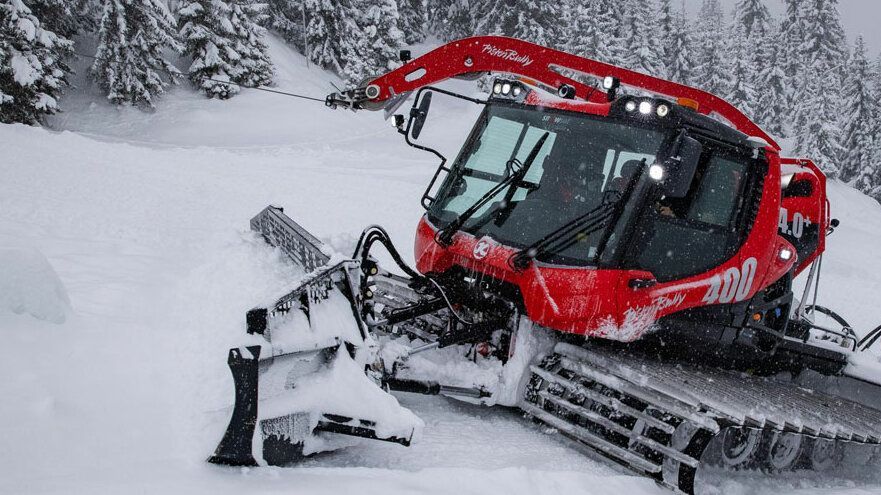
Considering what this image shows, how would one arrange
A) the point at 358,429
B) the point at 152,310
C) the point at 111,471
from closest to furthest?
1. the point at 111,471
2. the point at 358,429
3. the point at 152,310

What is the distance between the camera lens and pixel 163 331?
481cm

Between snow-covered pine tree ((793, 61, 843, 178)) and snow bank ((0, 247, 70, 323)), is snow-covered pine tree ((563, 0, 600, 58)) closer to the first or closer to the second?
snow-covered pine tree ((793, 61, 843, 178))

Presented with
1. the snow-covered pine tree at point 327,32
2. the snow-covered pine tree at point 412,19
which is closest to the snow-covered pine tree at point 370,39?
the snow-covered pine tree at point 327,32

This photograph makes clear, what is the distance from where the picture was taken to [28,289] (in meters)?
4.31

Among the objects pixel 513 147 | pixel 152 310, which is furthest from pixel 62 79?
pixel 513 147

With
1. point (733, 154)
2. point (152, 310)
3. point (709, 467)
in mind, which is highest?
point (733, 154)

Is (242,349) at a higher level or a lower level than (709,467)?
higher

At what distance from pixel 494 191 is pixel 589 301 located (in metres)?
1.11

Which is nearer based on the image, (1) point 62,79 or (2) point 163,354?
(2) point 163,354

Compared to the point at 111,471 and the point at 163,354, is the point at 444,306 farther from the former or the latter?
the point at 111,471

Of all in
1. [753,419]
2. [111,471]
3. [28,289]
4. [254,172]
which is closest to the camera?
[111,471]

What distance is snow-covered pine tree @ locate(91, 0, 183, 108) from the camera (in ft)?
81.3

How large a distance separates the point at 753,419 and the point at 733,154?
6.80 ft

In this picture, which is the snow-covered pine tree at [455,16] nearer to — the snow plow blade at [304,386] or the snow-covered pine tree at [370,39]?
the snow-covered pine tree at [370,39]
